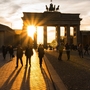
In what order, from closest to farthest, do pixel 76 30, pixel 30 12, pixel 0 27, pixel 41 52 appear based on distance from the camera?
pixel 41 52
pixel 0 27
pixel 30 12
pixel 76 30

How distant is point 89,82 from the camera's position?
39.5ft

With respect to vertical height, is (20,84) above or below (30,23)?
below

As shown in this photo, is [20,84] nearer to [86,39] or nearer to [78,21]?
[78,21]

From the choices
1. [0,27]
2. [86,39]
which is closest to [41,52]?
[0,27]

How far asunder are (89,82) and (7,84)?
3649mm

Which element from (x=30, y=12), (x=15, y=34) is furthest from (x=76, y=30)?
(x=15, y=34)

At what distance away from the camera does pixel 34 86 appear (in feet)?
36.6

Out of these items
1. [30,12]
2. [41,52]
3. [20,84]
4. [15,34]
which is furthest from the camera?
[15,34]

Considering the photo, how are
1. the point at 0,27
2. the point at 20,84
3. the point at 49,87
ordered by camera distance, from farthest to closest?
the point at 0,27
the point at 20,84
the point at 49,87

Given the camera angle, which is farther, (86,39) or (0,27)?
(86,39)

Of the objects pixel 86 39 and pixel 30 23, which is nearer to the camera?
pixel 30 23

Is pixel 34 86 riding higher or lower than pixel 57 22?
lower

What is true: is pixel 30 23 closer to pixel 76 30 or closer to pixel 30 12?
pixel 30 12

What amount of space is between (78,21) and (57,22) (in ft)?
22.8
